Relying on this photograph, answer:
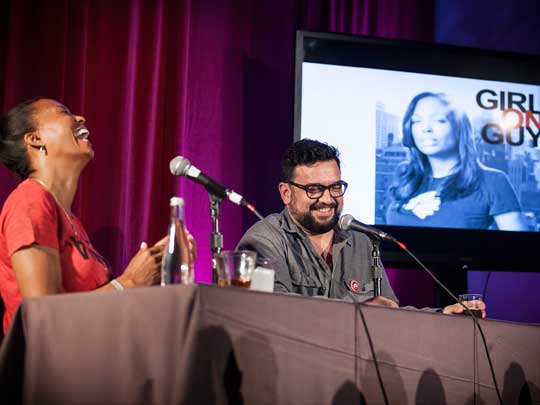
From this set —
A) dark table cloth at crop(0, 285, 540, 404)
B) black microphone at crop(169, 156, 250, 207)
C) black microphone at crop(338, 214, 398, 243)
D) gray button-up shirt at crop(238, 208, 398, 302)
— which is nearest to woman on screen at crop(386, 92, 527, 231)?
gray button-up shirt at crop(238, 208, 398, 302)

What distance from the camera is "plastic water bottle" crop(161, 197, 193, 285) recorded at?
5.98 ft

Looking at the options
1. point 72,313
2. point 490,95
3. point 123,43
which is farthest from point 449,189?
point 72,313

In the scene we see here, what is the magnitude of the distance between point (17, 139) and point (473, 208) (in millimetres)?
2636

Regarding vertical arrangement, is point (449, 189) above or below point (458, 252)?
above

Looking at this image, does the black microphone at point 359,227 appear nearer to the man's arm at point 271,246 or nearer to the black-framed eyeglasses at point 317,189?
the man's arm at point 271,246

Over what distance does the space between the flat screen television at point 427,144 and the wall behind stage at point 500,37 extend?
478 mm

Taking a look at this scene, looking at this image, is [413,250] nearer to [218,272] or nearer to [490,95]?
[490,95]

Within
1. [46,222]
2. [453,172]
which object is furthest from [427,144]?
[46,222]

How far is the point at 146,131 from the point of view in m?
3.78

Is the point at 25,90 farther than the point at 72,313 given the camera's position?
Yes

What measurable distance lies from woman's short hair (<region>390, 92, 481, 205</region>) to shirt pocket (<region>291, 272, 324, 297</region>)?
95cm


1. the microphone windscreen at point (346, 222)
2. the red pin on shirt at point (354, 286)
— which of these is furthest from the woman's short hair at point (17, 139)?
the red pin on shirt at point (354, 286)

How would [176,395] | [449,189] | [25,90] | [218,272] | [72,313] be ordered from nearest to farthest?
[176,395] → [72,313] → [218,272] → [25,90] → [449,189]

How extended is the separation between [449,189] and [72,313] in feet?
9.53
